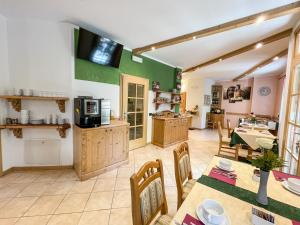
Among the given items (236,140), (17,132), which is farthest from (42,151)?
(236,140)

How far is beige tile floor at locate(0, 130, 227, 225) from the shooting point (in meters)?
1.78

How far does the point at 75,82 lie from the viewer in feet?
9.41

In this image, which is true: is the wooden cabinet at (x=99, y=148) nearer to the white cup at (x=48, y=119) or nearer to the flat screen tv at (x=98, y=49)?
the white cup at (x=48, y=119)

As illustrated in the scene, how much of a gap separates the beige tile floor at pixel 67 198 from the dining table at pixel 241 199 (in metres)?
1.02

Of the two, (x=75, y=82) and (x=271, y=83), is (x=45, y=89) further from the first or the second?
(x=271, y=83)

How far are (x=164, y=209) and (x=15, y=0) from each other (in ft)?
10.5

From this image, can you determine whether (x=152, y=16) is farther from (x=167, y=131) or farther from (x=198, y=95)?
(x=198, y=95)

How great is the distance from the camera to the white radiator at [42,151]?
280 cm

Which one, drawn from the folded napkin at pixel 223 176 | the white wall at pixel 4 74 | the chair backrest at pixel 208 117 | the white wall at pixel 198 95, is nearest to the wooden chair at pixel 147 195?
the folded napkin at pixel 223 176

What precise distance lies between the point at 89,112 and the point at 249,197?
2380 millimetres

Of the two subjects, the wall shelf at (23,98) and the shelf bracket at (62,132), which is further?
the shelf bracket at (62,132)

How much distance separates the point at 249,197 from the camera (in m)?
1.12

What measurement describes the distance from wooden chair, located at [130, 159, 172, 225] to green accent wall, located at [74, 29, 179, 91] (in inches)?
97.5

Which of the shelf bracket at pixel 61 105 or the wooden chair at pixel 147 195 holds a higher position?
the shelf bracket at pixel 61 105
